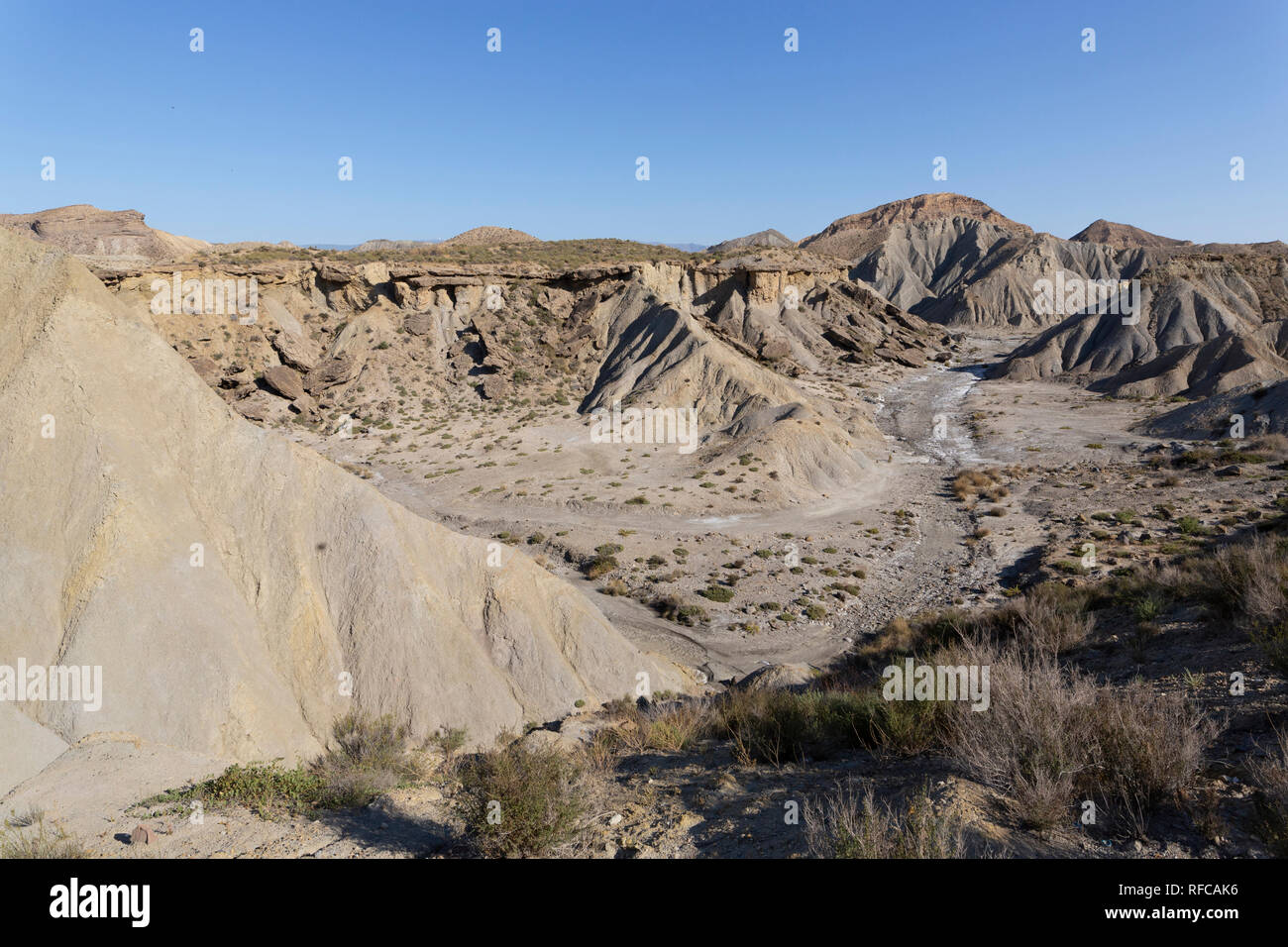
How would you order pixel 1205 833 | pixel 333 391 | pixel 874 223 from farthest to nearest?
pixel 874 223, pixel 333 391, pixel 1205 833

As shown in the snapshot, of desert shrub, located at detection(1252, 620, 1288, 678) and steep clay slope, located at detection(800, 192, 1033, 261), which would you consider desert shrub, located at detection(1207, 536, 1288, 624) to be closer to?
desert shrub, located at detection(1252, 620, 1288, 678)

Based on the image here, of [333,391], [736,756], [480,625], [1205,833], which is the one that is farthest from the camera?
[333,391]

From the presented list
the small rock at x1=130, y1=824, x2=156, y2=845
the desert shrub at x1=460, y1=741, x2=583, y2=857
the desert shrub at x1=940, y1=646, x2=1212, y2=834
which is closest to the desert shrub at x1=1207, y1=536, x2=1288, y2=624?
the desert shrub at x1=940, y1=646, x2=1212, y2=834

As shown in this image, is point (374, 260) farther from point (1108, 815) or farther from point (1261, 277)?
point (1261, 277)

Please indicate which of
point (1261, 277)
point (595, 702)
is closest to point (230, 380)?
point (595, 702)

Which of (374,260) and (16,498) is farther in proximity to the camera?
(374,260)

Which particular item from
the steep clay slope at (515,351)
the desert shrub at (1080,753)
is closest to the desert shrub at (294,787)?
the desert shrub at (1080,753)

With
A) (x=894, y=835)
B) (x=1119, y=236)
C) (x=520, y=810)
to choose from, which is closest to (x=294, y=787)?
(x=520, y=810)
